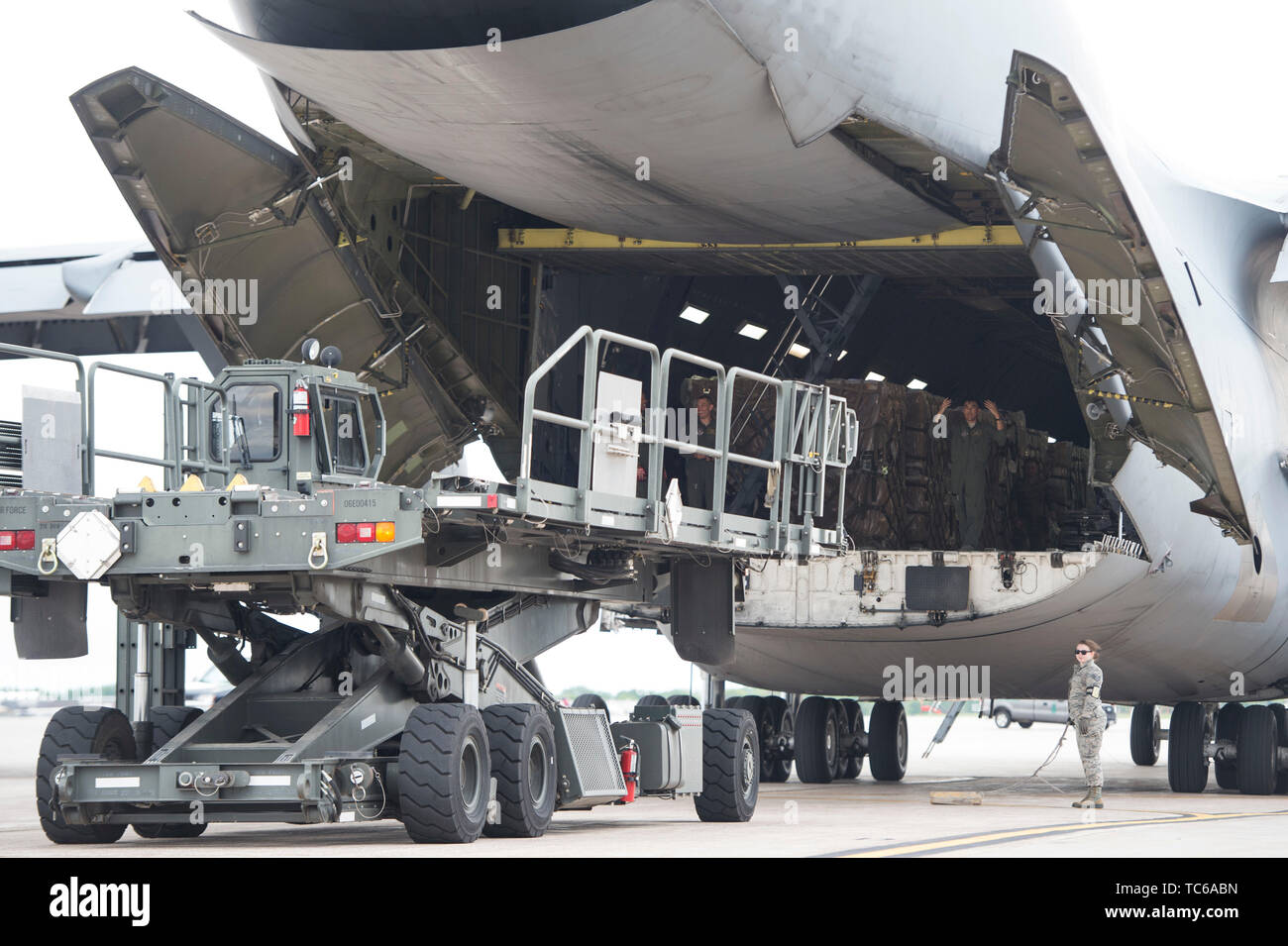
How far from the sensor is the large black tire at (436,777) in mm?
8797

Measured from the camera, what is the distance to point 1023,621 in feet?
48.7

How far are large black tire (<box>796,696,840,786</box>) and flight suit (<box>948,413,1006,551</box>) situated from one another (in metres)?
3.34

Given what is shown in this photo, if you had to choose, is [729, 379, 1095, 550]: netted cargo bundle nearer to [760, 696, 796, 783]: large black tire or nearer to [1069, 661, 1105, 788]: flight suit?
[1069, 661, 1105, 788]: flight suit

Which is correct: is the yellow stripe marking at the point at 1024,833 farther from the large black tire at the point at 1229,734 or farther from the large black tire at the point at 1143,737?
the large black tire at the point at 1143,737

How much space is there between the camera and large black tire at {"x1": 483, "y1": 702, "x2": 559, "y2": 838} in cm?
957

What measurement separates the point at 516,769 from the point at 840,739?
10363mm

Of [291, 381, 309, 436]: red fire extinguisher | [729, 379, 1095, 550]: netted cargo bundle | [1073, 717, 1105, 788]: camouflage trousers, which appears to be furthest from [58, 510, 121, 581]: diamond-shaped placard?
[1073, 717, 1105, 788]: camouflage trousers

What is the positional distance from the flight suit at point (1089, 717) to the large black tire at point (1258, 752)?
374 centimetres

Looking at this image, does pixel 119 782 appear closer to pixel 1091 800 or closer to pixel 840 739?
pixel 1091 800

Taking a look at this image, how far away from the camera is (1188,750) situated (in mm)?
17656

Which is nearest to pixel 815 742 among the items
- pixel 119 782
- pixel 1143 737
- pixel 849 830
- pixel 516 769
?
pixel 849 830

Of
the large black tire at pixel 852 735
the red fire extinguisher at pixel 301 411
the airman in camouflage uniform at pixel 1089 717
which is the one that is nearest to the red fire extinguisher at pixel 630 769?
the red fire extinguisher at pixel 301 411

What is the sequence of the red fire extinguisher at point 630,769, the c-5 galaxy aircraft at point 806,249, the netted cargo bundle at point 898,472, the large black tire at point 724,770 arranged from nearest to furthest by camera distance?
the c-5 galaxy aircraft at point 806,249 < the red fire extinguisher at point 630,769 < the large black tire at point 724,770 < the netted cargo bundle at point 898,472
